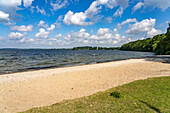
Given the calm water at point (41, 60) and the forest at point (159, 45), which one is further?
the forest at point (159, 45)

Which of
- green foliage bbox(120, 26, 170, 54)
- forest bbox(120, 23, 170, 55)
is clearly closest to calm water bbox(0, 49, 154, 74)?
forest bbox(120, 23, 170, 55)

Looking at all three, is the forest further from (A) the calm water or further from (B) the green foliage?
(A) the calm water

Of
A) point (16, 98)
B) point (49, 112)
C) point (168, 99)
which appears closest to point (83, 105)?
point (49, 112)

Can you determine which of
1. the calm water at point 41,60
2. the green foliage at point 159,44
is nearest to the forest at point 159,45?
the green foliage at point 159,44

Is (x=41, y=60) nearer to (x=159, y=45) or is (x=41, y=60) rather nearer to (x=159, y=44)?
(x=159, y=44)

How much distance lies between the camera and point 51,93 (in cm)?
825

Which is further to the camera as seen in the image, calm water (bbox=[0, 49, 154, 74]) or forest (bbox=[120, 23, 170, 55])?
forest (bbox=[120, 23, 170, 55])

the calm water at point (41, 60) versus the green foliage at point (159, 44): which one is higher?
the green foliage at point (159, 44)

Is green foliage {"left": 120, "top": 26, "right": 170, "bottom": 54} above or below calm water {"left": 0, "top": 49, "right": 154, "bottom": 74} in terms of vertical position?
above

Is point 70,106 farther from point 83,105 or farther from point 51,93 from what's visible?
point 51,93

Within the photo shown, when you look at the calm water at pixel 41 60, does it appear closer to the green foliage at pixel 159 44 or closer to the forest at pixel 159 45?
the forest at pixel 159 45

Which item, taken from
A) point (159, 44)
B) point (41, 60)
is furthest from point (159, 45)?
point (41, 60)

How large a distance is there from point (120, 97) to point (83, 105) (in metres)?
2.32

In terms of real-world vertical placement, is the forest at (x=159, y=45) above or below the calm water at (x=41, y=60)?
above
